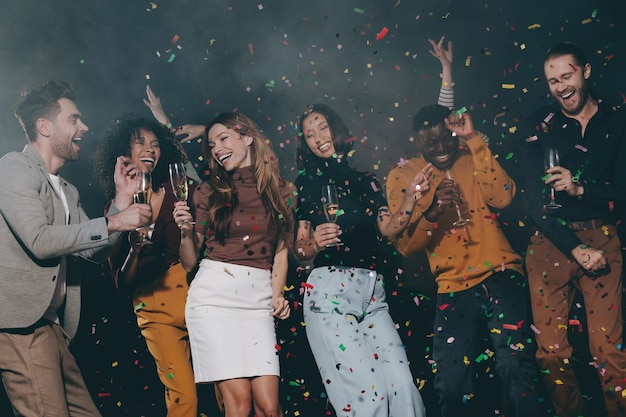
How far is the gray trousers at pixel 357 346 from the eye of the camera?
3697 millimetres

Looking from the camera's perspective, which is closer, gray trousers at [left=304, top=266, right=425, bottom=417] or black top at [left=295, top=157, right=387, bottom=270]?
gray trousers at [left=304, top=266, right=425, bottom=417]

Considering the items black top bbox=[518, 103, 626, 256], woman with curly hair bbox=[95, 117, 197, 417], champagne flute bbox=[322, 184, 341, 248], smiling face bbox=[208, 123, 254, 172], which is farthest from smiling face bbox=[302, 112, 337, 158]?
black top bbox=[518, 103, 626, 256]

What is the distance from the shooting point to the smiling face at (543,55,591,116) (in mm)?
4383

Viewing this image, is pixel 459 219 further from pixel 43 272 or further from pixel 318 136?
pixel 43 272

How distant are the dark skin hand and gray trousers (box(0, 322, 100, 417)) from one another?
2.21 metres

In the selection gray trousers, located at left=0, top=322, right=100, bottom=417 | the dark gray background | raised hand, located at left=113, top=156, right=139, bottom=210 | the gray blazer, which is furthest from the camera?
the dark gray background

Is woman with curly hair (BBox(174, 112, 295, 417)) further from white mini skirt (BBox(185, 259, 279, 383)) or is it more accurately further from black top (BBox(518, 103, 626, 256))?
black top (BBox(518, 103, 626, 256))

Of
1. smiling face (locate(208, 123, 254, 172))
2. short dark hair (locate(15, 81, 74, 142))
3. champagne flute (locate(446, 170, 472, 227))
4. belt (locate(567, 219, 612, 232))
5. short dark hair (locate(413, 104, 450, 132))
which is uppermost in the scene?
short dark hair (locate(15, 81, 74, 142))

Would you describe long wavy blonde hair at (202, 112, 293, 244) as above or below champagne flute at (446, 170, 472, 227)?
above

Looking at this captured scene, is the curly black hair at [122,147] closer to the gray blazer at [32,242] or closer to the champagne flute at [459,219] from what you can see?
the gray blazer at [32,242]

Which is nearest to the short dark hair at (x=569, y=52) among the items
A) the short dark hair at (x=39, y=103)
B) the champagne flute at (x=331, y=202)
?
the champagne flute at (x=331, y=202)

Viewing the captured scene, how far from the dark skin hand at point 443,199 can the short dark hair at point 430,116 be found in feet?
1.39

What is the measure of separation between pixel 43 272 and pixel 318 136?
5.63ft

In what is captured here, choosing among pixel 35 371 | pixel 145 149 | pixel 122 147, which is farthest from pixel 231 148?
pixel 35 371
